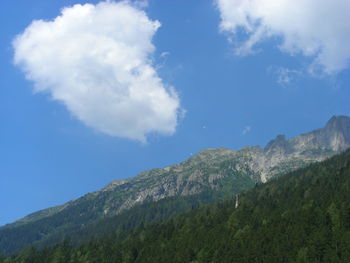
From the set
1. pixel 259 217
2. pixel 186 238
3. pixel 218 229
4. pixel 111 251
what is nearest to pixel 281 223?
pixel 259 217

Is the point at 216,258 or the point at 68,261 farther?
the point at 68,261

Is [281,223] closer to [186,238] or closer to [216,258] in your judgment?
[216,258]

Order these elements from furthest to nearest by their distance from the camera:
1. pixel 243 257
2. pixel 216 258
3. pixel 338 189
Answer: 1. pixel 338 189
2. pixel 216 258
3. pixel 243 257

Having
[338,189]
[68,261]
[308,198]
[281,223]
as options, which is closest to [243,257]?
[281,223]

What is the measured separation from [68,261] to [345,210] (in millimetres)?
139834

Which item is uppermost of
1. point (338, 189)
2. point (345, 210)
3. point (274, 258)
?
point (338, 189)

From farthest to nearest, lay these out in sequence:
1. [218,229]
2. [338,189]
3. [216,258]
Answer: [338,189] < [218,229] < [216,258]

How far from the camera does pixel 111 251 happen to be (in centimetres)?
19812

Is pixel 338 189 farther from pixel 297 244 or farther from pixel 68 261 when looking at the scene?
pixel 68 261

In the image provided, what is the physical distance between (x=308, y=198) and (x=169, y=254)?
77651 millimetres

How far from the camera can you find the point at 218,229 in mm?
176125

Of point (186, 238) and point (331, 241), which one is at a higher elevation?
point (186, 238)

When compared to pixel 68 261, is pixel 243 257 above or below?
below

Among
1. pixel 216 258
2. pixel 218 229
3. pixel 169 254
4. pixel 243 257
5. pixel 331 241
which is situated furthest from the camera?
pixel 218 229
